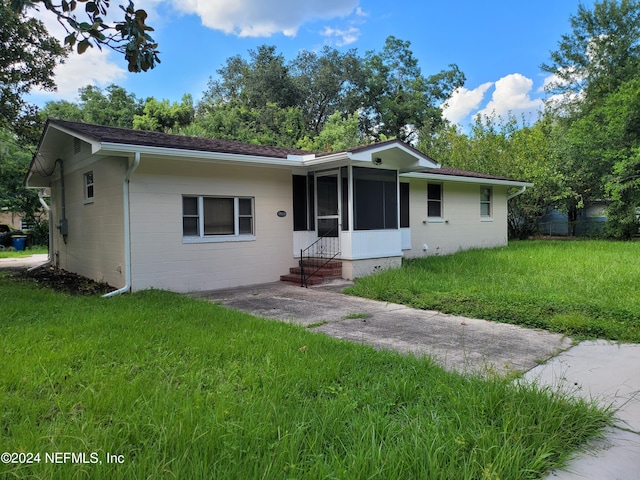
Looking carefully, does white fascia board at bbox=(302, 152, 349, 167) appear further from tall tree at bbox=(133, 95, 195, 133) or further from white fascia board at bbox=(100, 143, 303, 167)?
tall tree at bbox=(133, 95, 195, 133)

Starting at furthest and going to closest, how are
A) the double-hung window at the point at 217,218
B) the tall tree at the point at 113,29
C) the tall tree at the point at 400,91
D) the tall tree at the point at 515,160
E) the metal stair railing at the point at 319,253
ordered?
the tall tree at the point at 400,91 < the tall tree at the point at 515,160 < the metal stair railing at the point at 319,253 < the double-hung window at the point at 217,218 < the tall tree at the point at 113,29

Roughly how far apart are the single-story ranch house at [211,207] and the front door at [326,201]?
0.02m

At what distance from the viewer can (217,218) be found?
9016mm

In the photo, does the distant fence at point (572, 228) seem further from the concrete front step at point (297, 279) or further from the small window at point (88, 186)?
the small window at point (88, 186)

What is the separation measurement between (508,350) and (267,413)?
9.54 feet

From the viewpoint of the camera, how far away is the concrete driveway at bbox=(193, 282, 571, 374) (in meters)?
4.07

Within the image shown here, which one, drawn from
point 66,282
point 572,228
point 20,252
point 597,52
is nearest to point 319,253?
point 66,282

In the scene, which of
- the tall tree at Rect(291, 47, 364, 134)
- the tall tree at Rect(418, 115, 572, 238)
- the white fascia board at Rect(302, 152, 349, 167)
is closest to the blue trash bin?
the white fascia board at Rect(302, 152, 349, 167)

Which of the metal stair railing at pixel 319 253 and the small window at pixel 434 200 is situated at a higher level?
the small window at pixel 434 200

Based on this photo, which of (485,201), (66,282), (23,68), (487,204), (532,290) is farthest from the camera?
(487,204)

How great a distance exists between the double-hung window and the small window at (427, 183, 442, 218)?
621 cm

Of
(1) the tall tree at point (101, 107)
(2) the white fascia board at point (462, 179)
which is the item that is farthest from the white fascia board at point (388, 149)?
(1) the tall tree at point (101, 107)

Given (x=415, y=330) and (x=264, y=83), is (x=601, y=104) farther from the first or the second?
(x=415, y=330)

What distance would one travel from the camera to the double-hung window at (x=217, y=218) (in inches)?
341
